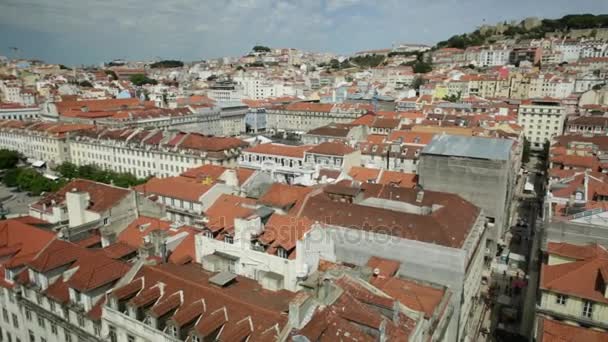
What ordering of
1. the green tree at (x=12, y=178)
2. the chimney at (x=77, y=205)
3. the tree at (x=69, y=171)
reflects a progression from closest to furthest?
the chimney at (x=77, y=205)
the tree at (x=69, y=171)
the green tree at (x=12, y=178)

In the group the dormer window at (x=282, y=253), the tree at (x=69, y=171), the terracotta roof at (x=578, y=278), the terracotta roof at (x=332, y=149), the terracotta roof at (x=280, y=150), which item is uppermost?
the terracotta roof at (x=332, y=149)

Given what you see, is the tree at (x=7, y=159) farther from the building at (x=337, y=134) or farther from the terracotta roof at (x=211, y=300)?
the terracotta roof at (x=211, y=300)

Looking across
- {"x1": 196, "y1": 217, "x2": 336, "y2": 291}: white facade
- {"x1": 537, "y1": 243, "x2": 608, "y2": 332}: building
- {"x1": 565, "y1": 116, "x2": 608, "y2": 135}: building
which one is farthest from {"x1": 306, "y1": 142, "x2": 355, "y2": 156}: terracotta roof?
{"x1": 565, "y1": 116, "x2": 608, "y2": 135}: building

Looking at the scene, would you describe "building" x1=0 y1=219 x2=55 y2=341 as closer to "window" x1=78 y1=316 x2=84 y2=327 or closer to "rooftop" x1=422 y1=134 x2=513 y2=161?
"window" x1=78 y1=316 x2=84 y2=327

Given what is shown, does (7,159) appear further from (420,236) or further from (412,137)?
(420,236)

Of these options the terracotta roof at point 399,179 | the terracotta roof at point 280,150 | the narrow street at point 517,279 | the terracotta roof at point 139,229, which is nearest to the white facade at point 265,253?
the terracotta roof at point 139,229

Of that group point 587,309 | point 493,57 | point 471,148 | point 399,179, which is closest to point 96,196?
point 399,179

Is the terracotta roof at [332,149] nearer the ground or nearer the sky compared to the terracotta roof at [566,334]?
nearer the sky
